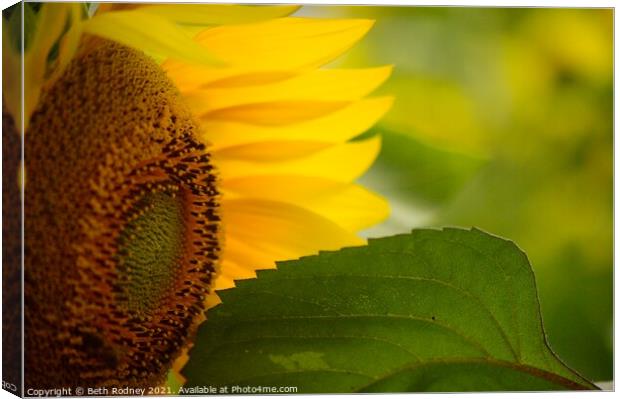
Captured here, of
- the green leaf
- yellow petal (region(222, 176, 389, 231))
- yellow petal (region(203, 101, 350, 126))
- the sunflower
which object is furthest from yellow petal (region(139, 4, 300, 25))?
the green leaf

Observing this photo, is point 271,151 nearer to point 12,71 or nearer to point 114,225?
point 114,225

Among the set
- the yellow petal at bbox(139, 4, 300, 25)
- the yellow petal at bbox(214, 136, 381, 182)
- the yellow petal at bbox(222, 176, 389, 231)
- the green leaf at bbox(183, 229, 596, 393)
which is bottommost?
the green leaf at bbox(183, 229, 596, 393)

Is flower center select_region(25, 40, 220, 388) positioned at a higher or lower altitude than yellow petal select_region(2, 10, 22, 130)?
lower

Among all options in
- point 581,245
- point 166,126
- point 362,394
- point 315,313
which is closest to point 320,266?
point 315,313

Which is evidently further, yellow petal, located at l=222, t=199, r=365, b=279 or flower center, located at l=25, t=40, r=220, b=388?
yellow petal, located at l=222, t=199, r=365, b=279

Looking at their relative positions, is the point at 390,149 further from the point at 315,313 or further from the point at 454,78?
the point at 315,313

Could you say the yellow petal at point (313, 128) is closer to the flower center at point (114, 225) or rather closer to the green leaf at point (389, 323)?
the flower center at point (114, 225)

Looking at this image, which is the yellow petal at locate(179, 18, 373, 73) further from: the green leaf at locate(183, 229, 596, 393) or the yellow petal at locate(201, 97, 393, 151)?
the green leaf at locate(183, 229, 596, 393)

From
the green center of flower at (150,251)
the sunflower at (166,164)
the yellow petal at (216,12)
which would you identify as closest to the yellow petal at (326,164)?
the sunflower at (166,164)
